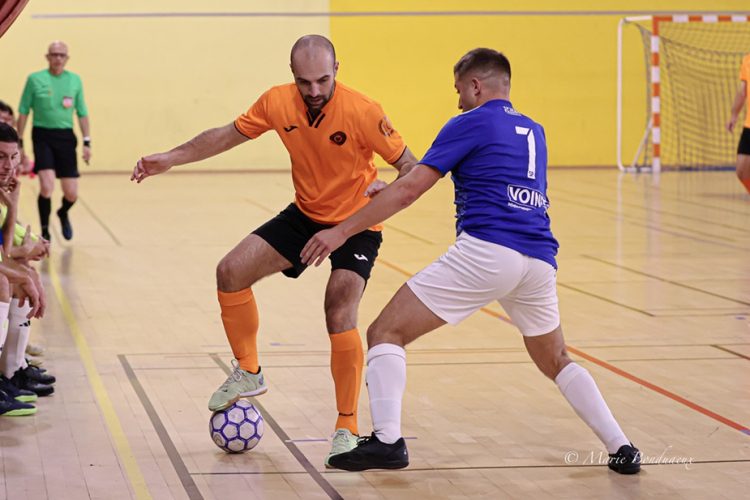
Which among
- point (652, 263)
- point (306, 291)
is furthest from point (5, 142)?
point (652, 263)

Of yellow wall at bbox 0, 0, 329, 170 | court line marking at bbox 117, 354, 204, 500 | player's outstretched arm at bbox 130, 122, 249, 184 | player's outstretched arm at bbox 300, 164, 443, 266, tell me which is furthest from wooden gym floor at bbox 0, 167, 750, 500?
yellow wall at bbox 0, 0, 329, 170

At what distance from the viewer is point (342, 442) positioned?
450 centimetres

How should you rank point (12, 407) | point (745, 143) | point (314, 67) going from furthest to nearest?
1. point (745, 143)
2. point (12, 407)
3. point (314, 67)

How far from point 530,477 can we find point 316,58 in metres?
1.90

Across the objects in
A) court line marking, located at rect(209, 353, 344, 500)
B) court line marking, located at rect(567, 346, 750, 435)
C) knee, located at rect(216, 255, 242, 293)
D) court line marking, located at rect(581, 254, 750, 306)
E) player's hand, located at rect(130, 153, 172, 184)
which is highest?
player's hand, located at rect(130, 153, 172, 184)

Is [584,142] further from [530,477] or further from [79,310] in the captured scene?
[530,477]

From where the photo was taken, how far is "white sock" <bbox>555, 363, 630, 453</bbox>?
14.4ft

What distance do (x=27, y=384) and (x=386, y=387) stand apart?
2282 mm

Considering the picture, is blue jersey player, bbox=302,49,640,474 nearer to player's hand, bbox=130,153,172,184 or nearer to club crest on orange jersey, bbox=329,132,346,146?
club crest on orange jersey, bbox=329,132,346,146

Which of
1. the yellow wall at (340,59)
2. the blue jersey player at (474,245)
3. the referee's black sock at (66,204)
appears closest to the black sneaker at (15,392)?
the blue jersey player at (474,245)

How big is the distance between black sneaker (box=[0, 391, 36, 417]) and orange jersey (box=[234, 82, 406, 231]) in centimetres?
165

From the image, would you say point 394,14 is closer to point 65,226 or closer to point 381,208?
point 65,226

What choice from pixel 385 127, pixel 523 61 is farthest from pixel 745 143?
pixel 523 61

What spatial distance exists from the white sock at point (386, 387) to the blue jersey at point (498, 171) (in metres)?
0.57
